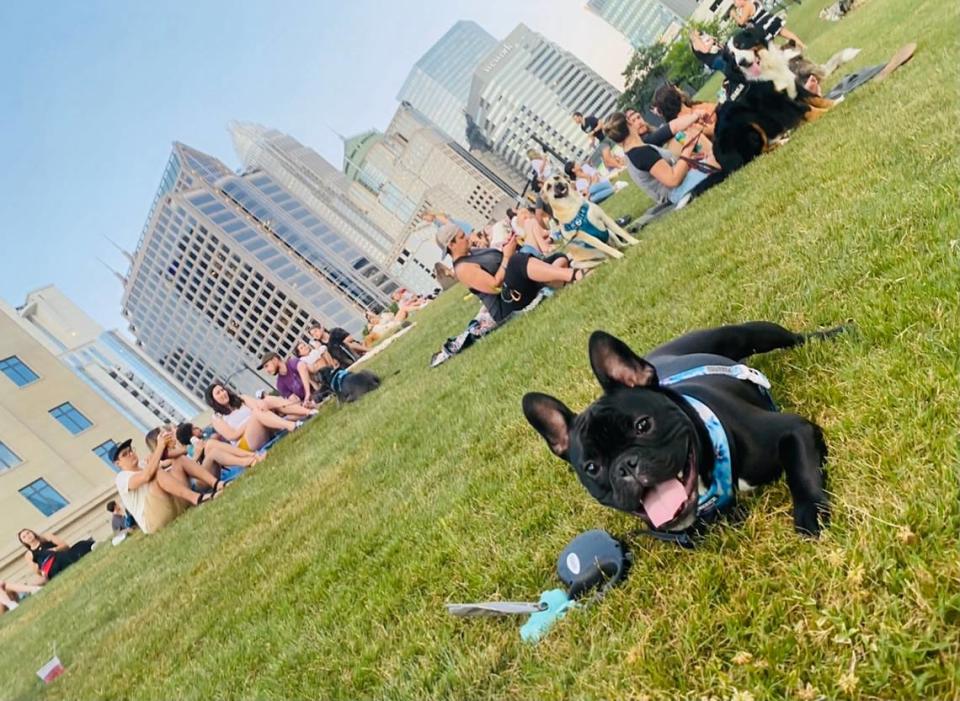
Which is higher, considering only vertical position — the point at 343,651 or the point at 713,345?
the point at 713,345

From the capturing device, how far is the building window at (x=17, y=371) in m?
36.0

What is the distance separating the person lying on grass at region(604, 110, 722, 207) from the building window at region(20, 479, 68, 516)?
34190 mm

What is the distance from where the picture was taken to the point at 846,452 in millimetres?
2637

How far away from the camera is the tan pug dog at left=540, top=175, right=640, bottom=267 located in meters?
10.4

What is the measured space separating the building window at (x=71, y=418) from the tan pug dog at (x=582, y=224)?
36.0 meters

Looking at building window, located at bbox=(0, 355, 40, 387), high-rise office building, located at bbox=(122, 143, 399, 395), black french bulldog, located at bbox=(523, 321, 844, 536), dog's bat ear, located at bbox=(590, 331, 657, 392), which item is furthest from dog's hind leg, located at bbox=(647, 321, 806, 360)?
high-rise office building, located at bbox=(122, 143, 399, 395)

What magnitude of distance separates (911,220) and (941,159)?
1192 mm

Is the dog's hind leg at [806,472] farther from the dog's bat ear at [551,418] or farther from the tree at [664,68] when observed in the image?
the tree at [664,68]

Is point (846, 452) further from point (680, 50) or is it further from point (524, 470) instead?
point (680, 50)

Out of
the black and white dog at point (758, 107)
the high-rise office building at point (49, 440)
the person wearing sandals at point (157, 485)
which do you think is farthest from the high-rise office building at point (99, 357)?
the black and white dog at point (758, 107)

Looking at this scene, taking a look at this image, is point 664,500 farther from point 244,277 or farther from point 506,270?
point 244,277

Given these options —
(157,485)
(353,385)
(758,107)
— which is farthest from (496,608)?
(353,385)

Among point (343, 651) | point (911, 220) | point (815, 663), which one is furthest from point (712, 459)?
point (911, 220)

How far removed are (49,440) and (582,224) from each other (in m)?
36.0
